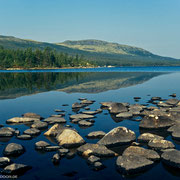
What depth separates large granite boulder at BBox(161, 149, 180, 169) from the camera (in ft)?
44.4

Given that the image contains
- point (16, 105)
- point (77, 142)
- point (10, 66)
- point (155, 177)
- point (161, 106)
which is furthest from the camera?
point (10, 66)

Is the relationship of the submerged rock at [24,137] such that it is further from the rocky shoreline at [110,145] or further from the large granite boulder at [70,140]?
the large granite boulder at [70,140]

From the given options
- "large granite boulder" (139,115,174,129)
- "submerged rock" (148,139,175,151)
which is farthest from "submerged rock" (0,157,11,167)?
"large granite boulder" (139,115,174,129)

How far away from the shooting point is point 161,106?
3147cm

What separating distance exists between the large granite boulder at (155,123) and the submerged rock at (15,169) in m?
11.9

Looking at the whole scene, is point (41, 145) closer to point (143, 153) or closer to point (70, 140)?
point (70, 140)

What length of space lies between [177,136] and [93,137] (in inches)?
259

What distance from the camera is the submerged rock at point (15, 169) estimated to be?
12.9m

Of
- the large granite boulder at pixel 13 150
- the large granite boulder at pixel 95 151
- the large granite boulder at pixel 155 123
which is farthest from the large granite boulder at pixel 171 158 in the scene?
the large granite boulder at pixel 13 150

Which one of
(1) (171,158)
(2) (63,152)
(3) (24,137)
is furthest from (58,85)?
(1) (171,158)

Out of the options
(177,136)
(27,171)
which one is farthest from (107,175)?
(177,136)

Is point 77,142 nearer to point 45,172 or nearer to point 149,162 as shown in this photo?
point 45,172

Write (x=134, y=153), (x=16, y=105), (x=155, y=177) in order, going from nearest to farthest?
(x=155, y=177), (x=134, y=153), (x=16, y=105)

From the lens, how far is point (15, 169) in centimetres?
1305
